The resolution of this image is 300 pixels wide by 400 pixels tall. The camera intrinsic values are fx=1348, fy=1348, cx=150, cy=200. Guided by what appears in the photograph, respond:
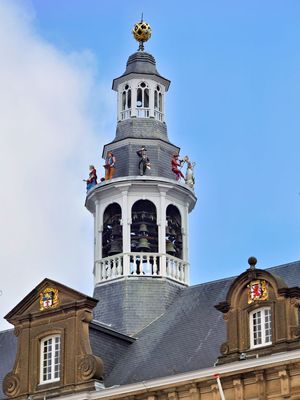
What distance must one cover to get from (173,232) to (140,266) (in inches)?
109

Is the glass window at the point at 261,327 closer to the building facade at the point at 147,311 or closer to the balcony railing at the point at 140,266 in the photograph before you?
the building facade at the point at 147,311

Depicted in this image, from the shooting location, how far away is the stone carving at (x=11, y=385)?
59000mm

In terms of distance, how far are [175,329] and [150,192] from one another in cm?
893

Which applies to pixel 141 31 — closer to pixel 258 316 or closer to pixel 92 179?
pixel 92 179

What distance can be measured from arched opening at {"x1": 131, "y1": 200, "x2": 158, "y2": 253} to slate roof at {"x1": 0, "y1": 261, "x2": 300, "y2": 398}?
10.5 ft

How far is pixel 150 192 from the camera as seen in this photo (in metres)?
66.3

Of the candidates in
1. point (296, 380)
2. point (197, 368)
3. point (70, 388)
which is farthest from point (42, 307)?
point (296, 380)

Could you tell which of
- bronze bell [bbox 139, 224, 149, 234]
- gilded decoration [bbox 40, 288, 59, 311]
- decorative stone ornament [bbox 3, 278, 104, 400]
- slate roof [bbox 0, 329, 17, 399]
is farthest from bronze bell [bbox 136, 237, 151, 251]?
slate roof [bbox 0, 329, 17, 399]

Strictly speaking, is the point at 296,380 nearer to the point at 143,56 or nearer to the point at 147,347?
the point at 147,347

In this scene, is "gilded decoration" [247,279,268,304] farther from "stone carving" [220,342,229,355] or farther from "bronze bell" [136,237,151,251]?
"bronze bell" [136,237,151,251]

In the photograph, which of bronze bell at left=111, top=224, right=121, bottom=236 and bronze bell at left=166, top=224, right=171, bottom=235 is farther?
bronze bell at left=166, top=224, right=171, bottom=235

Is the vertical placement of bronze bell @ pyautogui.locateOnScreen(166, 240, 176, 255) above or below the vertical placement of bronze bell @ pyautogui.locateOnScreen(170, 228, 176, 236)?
below

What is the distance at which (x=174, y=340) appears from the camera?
193 feet

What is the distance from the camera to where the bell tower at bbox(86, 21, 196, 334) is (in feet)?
211
